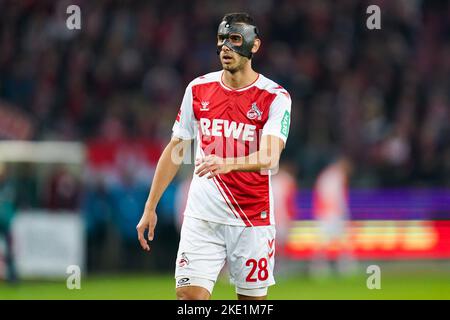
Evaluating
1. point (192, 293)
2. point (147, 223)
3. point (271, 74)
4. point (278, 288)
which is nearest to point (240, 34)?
point (147, 223)

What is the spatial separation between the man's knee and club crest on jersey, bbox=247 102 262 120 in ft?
4.23

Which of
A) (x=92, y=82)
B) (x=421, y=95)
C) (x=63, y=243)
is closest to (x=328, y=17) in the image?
(x=421, y=95)

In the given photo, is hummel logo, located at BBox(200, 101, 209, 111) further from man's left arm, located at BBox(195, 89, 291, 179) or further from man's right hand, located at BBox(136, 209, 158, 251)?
man's right hand, located at BBox(136, 209, 158, 251)

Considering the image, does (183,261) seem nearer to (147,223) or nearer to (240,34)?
(147,223)

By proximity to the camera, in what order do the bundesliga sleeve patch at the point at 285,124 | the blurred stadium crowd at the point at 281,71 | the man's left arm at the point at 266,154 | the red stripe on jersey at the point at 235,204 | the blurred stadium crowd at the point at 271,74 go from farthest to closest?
the blurred stadium crowd at the point at 281,71 → the blurred stadium crowd at the point at 271,74 → the red stripe on jersey at the point at 235,204 → the bundesliga sleeve patch at the point at 285,124 → the man's left arm at the point at 266,154

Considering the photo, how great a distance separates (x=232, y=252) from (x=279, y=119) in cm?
104

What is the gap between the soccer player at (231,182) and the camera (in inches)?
313

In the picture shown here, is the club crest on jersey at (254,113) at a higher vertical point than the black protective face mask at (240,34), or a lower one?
lower

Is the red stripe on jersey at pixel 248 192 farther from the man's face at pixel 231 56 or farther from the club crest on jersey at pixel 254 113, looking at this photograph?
the man's face at pixel 231 56

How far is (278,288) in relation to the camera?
54.2 feet

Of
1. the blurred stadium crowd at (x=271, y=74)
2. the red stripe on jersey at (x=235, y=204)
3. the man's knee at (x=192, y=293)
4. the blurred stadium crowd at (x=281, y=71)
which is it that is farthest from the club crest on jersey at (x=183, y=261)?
the blurred stadium crowd at (x=281, y=71)

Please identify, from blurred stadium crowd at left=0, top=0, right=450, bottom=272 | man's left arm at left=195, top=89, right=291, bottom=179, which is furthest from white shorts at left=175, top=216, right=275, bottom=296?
blurred stadium crowd at left=0, top=0, right=450, bottom=272

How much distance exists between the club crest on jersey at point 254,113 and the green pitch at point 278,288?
22.4 ft

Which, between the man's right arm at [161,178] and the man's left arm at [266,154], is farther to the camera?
the man's right arm at [161,178]
